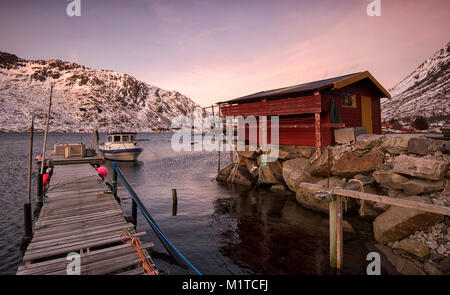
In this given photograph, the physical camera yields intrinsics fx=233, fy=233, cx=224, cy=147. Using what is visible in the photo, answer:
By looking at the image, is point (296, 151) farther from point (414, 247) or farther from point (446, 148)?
point (414, 247)

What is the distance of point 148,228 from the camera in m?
11.6

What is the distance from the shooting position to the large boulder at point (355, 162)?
39.9ft

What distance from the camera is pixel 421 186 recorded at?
9391mm

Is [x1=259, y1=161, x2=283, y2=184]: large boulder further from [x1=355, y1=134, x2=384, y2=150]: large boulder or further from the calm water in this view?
[x1=355, y1=134, x2=384, y2=150]: large boulder

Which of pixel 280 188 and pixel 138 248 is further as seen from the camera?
pixel 280 188

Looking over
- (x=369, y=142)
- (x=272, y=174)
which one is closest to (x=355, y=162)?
(x=369, y=142)

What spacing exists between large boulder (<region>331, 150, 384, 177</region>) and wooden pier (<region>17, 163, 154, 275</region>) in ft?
35.2

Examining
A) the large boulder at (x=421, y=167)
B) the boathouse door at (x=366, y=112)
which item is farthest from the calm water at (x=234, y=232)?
the boathouse door at (x=366, y=112)

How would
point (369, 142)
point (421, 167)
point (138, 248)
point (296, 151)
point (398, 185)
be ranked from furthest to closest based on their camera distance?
point (296, 151) < point (369, 142) < point (398, 185) < point (421, 167) < point (138, 248)

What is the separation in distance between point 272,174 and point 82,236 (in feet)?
45.9

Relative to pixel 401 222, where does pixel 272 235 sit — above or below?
below

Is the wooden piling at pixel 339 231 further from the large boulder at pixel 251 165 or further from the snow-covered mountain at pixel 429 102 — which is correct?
the snow-covered mountain at pixel 429 102

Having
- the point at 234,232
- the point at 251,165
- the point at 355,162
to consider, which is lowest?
the point at 234,232

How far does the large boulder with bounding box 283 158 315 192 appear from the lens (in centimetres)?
1539
